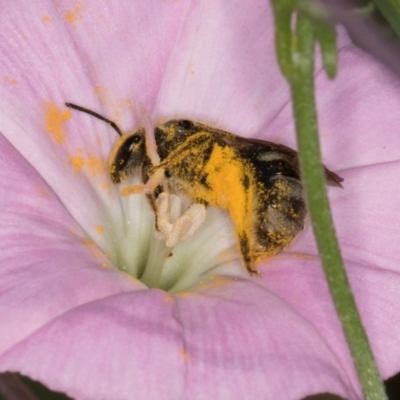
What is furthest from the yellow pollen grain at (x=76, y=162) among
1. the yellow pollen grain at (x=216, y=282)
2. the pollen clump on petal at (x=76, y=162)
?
the yellow pollen grain at (x=216, y=282)

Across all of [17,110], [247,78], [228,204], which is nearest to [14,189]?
[17,110]

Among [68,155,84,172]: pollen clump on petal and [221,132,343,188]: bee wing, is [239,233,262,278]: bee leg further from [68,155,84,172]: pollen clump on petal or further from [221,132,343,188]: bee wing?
[68,155,84,172]: pollen clump on petal

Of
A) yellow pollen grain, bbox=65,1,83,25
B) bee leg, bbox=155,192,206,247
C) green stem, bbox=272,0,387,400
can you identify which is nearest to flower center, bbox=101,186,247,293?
bee leg, bbox=155,192,206,247

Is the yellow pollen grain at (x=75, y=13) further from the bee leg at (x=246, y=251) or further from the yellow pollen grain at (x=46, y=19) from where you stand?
the bee leg at (x=246, y=251)

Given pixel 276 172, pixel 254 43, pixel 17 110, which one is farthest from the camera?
pixel 254 43

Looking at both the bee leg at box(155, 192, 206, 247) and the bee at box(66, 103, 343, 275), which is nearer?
the bee at box(66, 103, 343, 275)

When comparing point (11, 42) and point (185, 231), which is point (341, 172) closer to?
point (185, 231)
